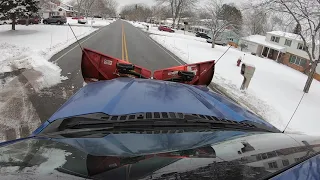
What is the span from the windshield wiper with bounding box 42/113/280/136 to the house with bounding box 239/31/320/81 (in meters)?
45.9

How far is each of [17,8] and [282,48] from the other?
4634 centimetres

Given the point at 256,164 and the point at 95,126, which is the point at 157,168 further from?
the point at 95,126

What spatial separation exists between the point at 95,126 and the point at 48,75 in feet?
29.6

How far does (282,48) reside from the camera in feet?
172

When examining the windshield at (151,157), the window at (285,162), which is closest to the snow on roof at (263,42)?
the windshield at (151,157)

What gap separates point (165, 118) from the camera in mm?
2520

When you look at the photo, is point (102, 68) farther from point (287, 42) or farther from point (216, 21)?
point (287, 42)

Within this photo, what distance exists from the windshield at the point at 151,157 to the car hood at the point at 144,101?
0.57m

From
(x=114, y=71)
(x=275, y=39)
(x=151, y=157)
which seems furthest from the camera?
(x=275, y=39)

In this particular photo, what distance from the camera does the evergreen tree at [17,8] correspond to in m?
26.3

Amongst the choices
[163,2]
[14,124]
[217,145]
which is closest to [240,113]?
[217,145]

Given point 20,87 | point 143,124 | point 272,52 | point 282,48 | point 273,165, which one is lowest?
point 272,52

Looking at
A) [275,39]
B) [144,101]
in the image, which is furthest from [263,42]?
[144,101]

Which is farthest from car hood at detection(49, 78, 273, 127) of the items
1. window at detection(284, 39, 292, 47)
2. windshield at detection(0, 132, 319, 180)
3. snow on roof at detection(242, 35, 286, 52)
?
window at detection(284, 39, 292, 47)
